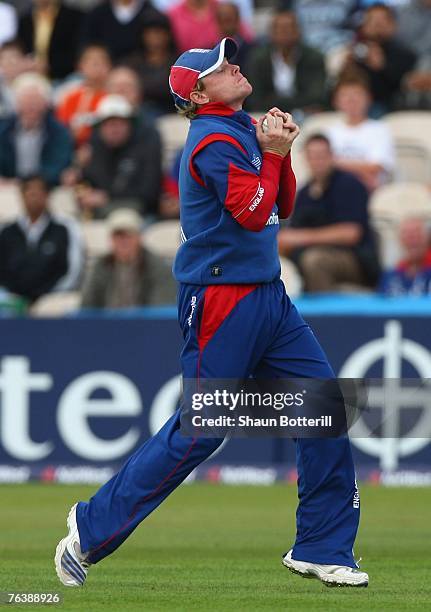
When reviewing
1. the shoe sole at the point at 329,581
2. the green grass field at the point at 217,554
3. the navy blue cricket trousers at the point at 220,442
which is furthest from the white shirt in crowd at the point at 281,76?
the shoe sole at the point at 329,581

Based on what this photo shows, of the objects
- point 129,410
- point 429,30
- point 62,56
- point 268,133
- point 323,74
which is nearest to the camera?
point 268,133

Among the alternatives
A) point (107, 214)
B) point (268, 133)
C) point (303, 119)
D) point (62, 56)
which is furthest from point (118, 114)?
point (268, 133)

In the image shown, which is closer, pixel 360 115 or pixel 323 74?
pixel 360 115

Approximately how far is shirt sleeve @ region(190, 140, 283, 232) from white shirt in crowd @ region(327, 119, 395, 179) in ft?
27.5

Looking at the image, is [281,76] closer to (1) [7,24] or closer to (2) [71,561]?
(1) [7,24]

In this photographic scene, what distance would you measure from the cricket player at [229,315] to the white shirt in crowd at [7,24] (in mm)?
12078

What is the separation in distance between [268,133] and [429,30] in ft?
35.7

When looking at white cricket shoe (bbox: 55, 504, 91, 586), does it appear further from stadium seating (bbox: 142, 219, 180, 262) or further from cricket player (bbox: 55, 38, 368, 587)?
stadium seating (bbox: 142, 219, 180, 262)

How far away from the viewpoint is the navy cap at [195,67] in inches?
266

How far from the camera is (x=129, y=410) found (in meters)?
12.4

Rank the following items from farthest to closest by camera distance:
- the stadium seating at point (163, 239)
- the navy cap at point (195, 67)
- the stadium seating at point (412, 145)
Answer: the stadium seating at point (412, 145) → the stadium seating at point (163, 239) → the navy cap at point (195, 67)

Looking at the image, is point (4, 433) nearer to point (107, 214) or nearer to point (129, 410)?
point (129, 410)

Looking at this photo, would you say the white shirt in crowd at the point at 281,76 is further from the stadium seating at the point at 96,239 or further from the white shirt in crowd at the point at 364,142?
the stadium seating at the point at 96,239

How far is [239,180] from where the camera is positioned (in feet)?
21.3
